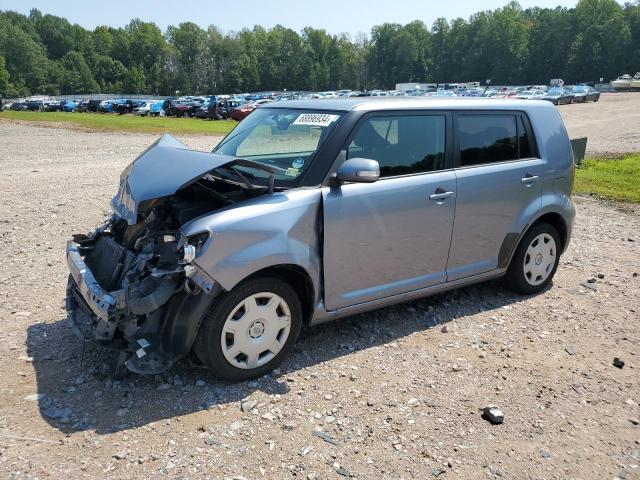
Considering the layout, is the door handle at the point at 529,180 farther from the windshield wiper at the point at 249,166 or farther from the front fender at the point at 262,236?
the windshield wiper at the point at 249,166

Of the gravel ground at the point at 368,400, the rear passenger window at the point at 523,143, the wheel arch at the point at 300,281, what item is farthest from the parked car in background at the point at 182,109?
the wheel arch at the point at 300,281

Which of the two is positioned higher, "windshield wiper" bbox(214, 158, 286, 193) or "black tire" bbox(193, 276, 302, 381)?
"windshield wiper" bbox(214, 158, 286, 193)

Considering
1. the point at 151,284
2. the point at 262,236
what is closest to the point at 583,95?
the point at 262,236

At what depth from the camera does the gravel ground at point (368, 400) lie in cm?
311

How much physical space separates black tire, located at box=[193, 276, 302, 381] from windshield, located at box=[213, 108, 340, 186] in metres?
0.79

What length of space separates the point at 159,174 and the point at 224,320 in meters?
1.11

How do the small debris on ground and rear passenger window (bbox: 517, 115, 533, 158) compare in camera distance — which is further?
rear passenger window (bbox: 517, 115, 533, 158)

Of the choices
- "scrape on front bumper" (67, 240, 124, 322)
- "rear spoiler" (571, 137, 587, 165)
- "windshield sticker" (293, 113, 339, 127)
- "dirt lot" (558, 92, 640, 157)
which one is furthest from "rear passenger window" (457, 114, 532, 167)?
"dirt lot" (558, 92, 640, 157)

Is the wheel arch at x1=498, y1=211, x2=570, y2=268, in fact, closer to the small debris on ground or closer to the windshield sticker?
the small debris on ground

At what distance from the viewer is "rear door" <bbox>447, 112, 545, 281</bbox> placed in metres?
4.74

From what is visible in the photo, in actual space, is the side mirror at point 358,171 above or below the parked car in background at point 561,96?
above

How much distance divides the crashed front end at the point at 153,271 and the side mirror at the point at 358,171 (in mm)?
742

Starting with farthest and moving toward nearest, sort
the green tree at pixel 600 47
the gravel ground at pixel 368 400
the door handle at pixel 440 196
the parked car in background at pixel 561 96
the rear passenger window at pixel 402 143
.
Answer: the green tree at pixel 600 47 → the parked car in background at pixel 561 96 → the door handle at pixel 440 196 → the rear passenger window at pixel 402 143 → the gravel ground at pixel 368 400

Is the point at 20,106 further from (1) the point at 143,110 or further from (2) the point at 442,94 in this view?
(2) the point at 442,94
